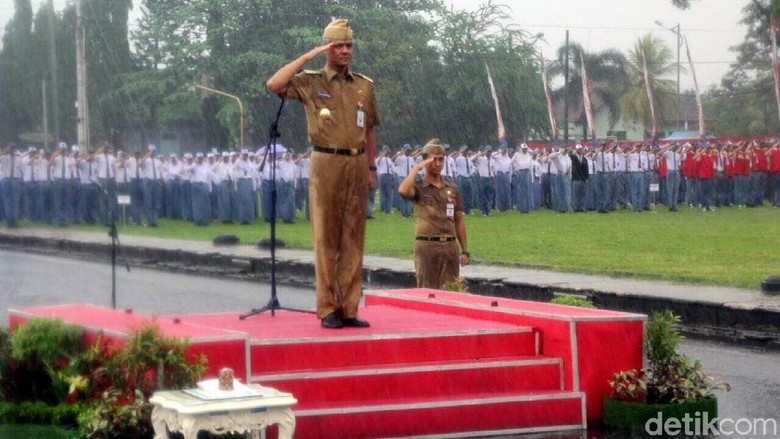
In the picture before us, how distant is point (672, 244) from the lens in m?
25.3

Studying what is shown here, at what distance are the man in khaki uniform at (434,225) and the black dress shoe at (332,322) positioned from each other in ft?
11.5

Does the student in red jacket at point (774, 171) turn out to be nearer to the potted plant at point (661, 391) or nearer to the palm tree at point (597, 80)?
the palm tree at point (597, 80)

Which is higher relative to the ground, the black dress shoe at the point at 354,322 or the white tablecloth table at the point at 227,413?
the black dress shoe at the point at 354,322

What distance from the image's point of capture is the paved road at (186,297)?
10.8 metres

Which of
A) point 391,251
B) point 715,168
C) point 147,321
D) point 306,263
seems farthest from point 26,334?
point 715,168

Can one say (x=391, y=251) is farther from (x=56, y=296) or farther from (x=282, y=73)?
(x=282, y=73)

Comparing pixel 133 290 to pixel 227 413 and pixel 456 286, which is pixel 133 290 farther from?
pixel 227 413

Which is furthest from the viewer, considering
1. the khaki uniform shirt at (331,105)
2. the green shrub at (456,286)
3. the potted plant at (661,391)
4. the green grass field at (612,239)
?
the green grass field at (612,239)

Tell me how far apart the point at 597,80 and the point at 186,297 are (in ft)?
199

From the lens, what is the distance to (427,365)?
9.09 metres

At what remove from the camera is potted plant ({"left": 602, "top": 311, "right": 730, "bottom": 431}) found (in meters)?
9.13

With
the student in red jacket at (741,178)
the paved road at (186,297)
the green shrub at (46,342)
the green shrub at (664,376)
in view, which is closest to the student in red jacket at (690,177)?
the student in red jacket at (741,178)

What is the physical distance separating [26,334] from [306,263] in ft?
45.7

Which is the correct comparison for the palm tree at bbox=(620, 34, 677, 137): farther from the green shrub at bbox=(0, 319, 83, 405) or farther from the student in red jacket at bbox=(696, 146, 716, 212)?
the green shrub at bbox=(0, 319, 83, 405)
